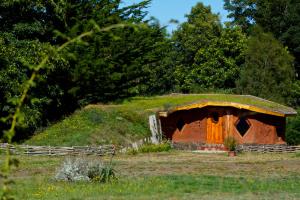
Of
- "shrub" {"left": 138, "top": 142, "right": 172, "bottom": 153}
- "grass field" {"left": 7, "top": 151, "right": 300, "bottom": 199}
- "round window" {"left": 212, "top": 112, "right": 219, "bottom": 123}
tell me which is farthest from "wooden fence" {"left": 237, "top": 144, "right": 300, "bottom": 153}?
"grass field" {"left": 7, "top": 151, "right": 300, "bottom": 199}

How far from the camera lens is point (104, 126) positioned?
31891mm

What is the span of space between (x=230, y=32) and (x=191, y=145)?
25.1 m

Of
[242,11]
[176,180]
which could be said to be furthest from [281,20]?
[176,180]

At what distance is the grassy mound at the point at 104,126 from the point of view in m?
29.2

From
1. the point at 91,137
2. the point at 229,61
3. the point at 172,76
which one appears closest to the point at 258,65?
the point at 229,61

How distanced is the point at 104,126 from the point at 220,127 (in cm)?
653

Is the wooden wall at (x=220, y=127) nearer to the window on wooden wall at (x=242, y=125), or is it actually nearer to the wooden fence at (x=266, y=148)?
the window on wooden wall at (x=242, y=125)

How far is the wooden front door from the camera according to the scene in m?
33.3

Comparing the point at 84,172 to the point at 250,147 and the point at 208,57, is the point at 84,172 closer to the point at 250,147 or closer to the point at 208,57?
the point at 250,147

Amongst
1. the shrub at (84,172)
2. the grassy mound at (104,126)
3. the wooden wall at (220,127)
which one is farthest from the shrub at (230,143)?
the shrub at (84,172)

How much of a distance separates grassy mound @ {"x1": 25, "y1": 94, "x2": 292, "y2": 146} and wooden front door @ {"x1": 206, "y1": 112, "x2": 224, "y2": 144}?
8.63 feet

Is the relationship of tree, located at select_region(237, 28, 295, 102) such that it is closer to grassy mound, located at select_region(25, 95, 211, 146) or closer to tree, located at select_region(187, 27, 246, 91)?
tree, located at select_region(187, 27, 246, 91)

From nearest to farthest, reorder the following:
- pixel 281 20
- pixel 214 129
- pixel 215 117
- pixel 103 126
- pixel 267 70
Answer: pixel 103 126 < pixel 214 129 < pixel 215 117 < pixel 267 70 < pixel 281 20

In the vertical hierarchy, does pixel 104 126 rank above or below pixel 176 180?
above
